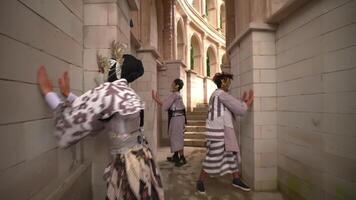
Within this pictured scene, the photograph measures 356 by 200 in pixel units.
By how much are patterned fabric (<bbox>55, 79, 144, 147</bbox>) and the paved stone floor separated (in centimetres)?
245

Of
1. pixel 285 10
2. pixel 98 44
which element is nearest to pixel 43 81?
A: pixel 98 44

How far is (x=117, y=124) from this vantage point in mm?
1789

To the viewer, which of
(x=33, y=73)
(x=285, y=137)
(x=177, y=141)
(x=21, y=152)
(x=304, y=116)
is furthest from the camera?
(x=177, y=141)

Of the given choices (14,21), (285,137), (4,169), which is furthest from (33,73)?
(285,137)

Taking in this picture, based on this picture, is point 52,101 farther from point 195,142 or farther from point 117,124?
point 195,142

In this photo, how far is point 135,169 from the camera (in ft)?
5.92

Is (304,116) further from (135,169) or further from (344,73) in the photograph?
(135,169)

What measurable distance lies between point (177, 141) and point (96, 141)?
10.9 ft

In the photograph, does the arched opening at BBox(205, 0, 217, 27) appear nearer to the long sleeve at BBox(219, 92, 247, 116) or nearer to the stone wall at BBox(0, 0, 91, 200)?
the long sleeve at BBox(219, 92, 247, 116)

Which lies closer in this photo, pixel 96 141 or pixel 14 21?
pixel 14 21

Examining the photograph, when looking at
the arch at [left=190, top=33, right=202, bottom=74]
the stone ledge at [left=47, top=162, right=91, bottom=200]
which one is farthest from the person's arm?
the arch at [left=190, top=33, right=202, bottom=74]

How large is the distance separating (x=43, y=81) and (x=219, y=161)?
280 cm

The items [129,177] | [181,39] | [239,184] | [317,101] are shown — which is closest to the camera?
[129,177]

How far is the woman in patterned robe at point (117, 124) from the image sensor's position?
1.63 metres
